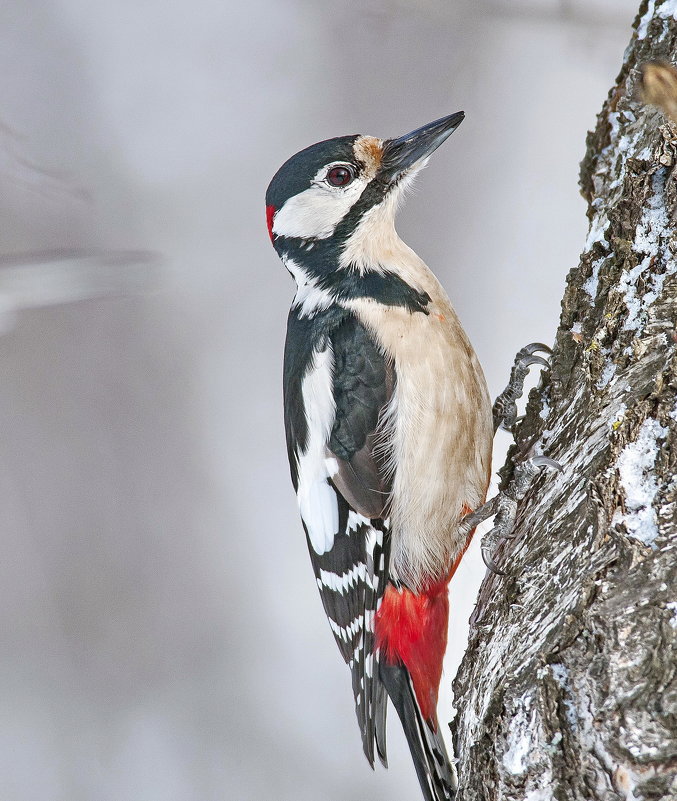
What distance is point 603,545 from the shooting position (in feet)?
4.59

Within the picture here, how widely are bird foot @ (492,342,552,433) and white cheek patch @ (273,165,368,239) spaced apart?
0.69m

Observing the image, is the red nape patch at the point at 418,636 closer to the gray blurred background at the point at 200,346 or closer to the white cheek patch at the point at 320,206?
the white cheek patch at the point at 320,206

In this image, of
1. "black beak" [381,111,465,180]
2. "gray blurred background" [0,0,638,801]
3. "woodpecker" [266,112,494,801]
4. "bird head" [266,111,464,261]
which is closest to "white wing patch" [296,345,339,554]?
"woodpecker" [266,112,494,801]

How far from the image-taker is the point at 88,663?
12.6 ft

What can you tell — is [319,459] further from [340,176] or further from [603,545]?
[603,545]

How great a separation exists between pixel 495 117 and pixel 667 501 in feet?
9.95

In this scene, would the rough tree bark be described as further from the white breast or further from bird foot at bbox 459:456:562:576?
the white breast

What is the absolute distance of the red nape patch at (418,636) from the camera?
85.1 inches

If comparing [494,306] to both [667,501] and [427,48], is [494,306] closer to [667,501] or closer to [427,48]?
[427,48]

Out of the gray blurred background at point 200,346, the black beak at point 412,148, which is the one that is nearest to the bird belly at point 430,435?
the black beak at point 412,148

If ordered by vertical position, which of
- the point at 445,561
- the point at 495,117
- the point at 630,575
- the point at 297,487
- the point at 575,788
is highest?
the point at 495,117

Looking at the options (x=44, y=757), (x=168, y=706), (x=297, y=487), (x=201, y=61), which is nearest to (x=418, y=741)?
(x=297, y=487)

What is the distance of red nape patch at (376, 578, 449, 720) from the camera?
85.1 inches

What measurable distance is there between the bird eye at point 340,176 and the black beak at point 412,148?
11 cm
